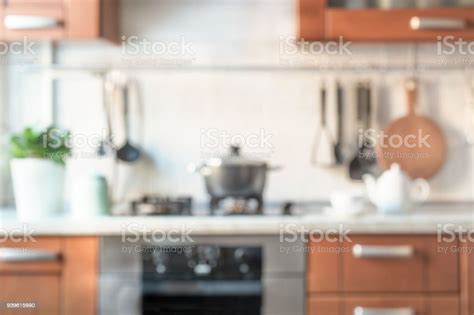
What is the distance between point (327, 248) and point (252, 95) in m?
0.79

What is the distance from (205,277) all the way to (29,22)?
103 centimetres

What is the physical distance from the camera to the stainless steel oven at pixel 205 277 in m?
2.10

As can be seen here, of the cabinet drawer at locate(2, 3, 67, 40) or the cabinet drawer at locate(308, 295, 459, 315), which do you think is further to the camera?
the cabinet drawer at locate(2, 3, 67, 40)

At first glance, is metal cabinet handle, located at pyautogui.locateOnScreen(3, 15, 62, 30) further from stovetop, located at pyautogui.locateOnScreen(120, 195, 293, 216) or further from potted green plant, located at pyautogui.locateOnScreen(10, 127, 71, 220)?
stovetop, located at pyautogui.locateOnScreen(120, 195, 293, 216)

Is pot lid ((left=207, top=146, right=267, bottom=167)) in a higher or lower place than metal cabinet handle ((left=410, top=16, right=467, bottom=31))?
lower

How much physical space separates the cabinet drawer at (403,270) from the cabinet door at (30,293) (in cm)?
A: 89

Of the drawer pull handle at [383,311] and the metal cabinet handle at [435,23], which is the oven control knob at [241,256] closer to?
the drawer pull handle at [383,311]

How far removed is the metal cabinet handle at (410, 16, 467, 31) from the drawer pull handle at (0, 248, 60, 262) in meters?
1.39

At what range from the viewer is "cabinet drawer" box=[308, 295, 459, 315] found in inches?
83.1

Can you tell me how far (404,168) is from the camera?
262cm

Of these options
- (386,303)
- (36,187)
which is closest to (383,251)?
(386,303)

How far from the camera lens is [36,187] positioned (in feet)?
→ 7.36

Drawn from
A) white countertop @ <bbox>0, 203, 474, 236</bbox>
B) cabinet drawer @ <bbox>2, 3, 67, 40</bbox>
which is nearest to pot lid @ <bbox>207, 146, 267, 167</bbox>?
white countertop @ <bbox>0, 203, 474, 236</bbox>

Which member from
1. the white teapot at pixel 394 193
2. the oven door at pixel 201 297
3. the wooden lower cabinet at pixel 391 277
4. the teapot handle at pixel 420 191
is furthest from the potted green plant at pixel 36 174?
the teapot handle at pixel 420 191
